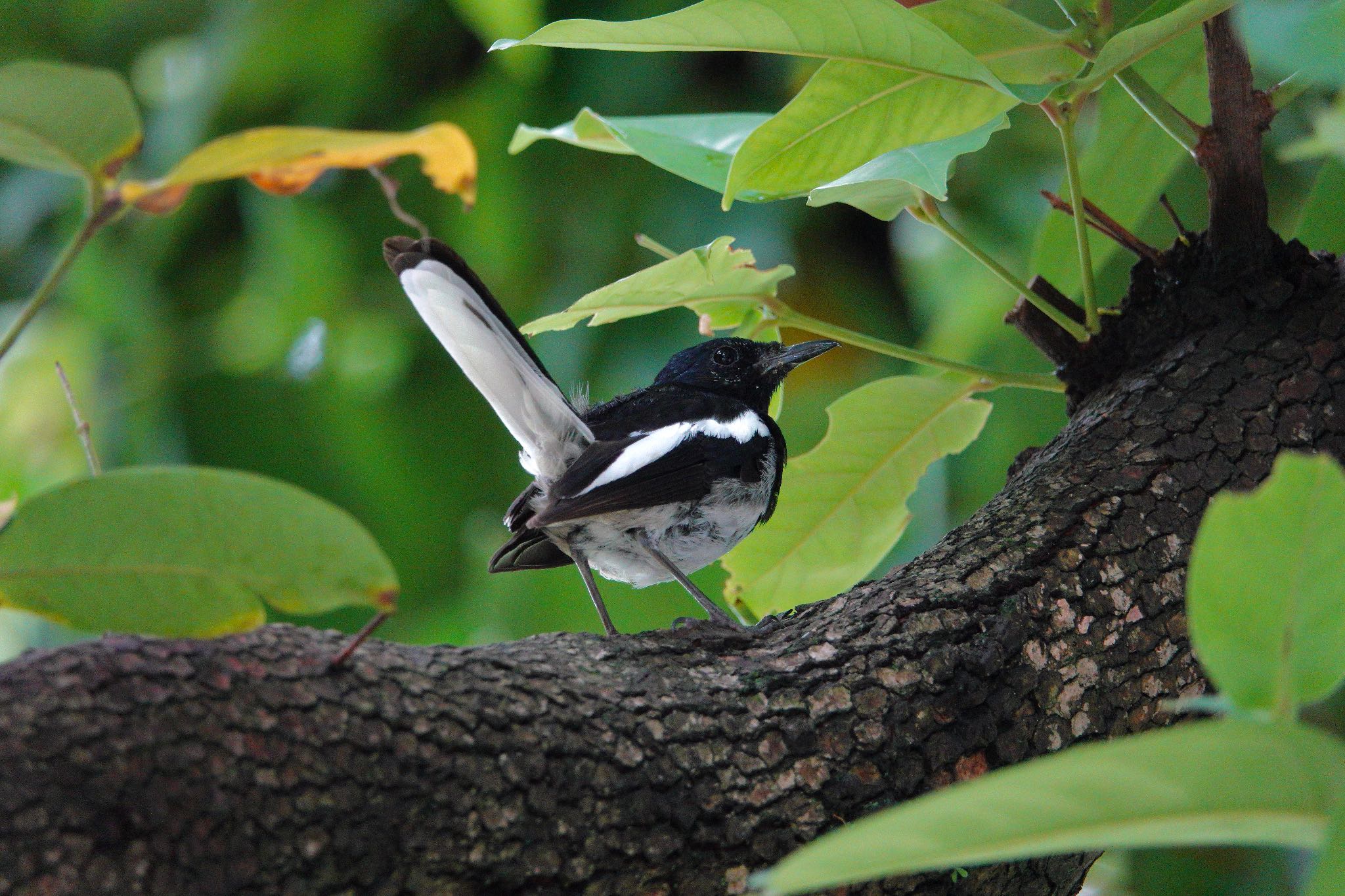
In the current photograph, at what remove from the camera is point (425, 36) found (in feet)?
13.9

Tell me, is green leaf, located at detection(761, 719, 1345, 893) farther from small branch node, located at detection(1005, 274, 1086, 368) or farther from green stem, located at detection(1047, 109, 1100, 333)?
small branch node, located at detection(1005, 274, 1086, 368)

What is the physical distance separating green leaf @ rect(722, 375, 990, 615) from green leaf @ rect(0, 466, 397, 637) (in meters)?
1.06

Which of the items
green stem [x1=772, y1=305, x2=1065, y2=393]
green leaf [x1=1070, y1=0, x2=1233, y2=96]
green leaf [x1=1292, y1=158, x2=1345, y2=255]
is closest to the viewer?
green leaf [x1=1070, y1=0, x2=1233, y2=96]

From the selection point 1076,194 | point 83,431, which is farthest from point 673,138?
point 83,431

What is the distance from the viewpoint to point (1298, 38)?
763mm

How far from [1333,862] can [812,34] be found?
40.8 inches

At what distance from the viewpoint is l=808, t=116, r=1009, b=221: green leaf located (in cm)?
136

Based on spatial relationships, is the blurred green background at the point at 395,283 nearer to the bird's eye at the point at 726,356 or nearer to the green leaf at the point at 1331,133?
the bird's eye at the point at 726,356

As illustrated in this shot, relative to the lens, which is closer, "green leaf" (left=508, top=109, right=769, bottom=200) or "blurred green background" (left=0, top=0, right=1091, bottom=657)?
"green leaf" (left=508, top=109, right=769, bottom=200)

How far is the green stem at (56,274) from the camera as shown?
3.27ft

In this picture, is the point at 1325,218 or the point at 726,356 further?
the point at 726,356

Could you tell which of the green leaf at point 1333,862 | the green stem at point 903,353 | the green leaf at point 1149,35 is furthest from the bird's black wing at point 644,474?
the green leaf at point 1333,862

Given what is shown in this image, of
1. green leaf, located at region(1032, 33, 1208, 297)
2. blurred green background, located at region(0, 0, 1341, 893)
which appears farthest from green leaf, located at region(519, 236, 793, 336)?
blurred green background, located at region(0, 0, 1341, 893)

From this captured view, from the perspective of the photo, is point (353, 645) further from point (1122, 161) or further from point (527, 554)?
point (1122, 161)
